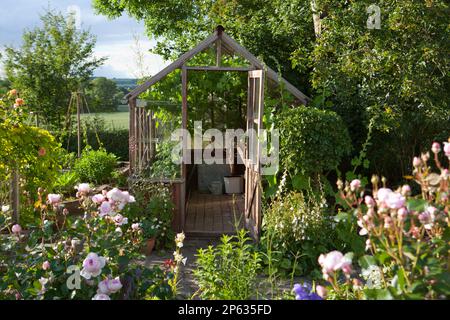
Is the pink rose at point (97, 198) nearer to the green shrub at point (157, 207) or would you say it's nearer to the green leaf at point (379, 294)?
the green leaf at point (379, 294)

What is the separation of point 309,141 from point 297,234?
3.87 feet

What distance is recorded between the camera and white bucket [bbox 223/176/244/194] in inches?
385

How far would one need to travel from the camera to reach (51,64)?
1434 centimetres

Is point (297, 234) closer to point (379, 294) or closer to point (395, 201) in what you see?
point (379, 294)

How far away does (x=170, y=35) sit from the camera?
14.7 metres

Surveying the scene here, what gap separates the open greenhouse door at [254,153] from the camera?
6438mm

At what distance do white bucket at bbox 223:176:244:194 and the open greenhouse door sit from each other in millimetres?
2142

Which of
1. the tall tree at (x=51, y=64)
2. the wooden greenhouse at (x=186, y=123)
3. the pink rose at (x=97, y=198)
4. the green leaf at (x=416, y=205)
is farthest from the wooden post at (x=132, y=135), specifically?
the tall tree at (x=51, y=64)

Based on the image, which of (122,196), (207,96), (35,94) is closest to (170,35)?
(35,94)

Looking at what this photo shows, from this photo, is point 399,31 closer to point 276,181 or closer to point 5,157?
point 276,181

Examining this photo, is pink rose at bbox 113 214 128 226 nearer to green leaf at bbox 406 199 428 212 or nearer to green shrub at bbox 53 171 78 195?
green leaf at bbox 406 199 428 212

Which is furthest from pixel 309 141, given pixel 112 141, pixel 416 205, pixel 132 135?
pixel 112 141

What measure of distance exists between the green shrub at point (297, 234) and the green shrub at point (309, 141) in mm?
589

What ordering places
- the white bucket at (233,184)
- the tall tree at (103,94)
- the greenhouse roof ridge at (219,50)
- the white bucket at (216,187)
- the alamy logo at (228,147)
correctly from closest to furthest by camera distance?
1. the alamy logo at (228,147)
2. the greenhouse roof ridge at (219,50)
3. the white bucket at (233,184)
4. the white bucket at (216,187)
5. the tall tree at (103,94)
